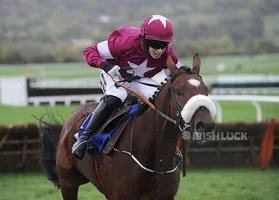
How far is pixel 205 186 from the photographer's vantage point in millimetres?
7199

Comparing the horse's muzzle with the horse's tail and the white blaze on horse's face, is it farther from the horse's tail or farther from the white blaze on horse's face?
the horse's tail

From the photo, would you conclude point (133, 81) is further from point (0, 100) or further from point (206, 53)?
point (206, 53)

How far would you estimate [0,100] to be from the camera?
18.8 metres

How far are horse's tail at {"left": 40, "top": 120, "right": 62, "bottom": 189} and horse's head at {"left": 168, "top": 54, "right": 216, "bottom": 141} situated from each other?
80.1 inches

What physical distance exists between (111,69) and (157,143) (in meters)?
0.57

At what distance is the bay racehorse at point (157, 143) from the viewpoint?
3.07m

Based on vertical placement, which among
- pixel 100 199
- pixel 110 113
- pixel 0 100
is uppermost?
pixel 110 113

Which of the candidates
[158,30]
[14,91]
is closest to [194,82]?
[158,30]

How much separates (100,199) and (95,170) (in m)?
2.46

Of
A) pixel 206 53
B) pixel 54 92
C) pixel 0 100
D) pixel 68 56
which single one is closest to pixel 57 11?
pixel 68 56

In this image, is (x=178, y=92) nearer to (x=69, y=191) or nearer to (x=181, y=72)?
(x=181, y=72)

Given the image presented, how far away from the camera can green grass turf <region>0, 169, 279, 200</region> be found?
661 centimetres

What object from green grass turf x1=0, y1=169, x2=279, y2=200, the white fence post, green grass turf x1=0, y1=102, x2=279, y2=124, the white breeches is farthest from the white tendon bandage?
the white fence post

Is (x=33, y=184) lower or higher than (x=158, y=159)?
lower
